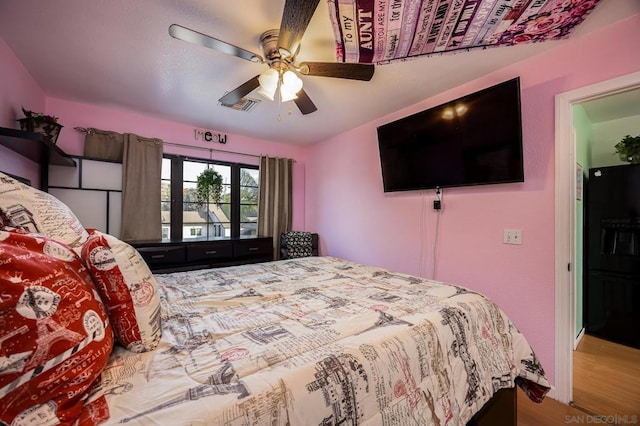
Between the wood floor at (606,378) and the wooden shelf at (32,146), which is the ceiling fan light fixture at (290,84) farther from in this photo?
the wood floor at (606,378)

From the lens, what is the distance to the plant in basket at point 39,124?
1.94 m

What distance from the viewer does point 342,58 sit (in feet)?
5.43

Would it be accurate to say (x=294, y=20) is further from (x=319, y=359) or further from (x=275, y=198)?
(x=275, y=198)

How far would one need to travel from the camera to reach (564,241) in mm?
1772

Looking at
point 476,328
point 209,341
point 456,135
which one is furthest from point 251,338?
point 456,135

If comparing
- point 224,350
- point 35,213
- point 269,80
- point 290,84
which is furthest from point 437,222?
point 35,213

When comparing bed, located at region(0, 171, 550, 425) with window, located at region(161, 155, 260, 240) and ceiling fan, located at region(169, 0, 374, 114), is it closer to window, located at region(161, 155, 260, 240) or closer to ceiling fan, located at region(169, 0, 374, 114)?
ceiling fan, located at region(169, 0, 374, 114)

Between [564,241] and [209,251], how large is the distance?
10.9 ft

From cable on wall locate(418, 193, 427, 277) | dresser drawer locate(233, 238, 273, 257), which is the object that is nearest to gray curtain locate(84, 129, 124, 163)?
dresser drawer locate(233, 238, 273, 257)

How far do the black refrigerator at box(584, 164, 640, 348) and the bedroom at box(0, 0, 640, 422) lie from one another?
1.45m

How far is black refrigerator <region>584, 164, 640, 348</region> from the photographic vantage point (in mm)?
2461

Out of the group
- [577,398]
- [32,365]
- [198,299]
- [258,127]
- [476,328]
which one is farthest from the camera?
[258,127]

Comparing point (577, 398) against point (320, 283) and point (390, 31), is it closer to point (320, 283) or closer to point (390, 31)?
point (320, 283)

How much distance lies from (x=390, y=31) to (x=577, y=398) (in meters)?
2.72
